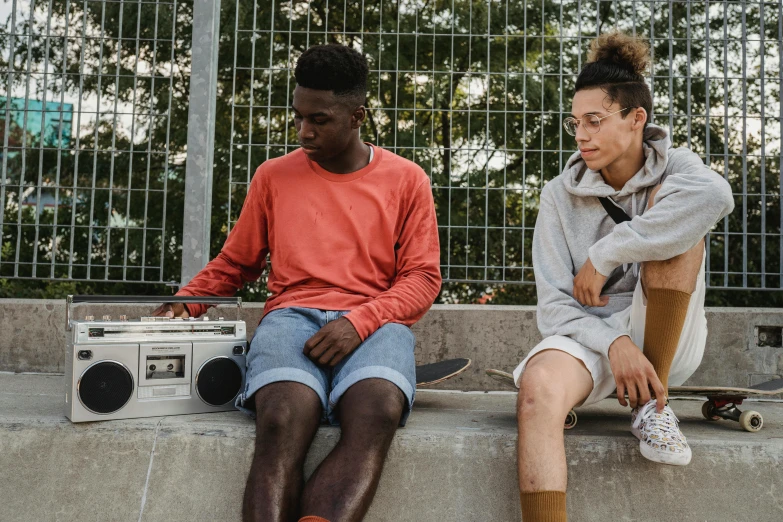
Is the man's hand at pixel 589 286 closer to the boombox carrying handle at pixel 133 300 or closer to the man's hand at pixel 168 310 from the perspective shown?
the boombox carrying handle at pixel 133 300

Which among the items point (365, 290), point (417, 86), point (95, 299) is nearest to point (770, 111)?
point (417, 86)

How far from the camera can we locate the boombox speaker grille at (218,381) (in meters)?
2.25

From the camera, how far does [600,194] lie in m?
2.27

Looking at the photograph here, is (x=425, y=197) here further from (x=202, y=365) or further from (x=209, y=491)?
(x=209, y=491)

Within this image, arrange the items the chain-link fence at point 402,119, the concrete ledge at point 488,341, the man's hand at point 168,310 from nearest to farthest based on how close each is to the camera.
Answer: the man's hand at point 168,310, the concrete ledge at point 488,341, the chain-link fence at point 402,119

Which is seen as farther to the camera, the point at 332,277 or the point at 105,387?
the point at 332,277

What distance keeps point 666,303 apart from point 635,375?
0.23 meters

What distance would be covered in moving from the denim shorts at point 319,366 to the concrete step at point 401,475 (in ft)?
0.43

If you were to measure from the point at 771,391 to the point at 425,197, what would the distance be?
126cm

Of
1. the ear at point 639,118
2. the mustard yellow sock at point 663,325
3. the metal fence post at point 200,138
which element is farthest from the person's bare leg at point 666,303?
the metal fence post at point 200,138

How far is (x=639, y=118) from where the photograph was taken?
2.27 m

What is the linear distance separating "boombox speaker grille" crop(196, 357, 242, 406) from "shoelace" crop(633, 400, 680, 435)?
1.20 m

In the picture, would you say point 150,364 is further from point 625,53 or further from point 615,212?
point 625,53

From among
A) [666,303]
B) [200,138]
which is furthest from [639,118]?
[200,138]
